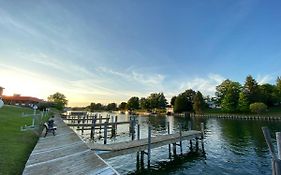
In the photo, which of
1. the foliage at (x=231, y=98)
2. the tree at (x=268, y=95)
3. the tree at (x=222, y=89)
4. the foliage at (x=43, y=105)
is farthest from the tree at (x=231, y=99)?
the foliage at (x=43, y=105)

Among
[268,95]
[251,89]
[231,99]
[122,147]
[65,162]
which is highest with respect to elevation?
[251,89]

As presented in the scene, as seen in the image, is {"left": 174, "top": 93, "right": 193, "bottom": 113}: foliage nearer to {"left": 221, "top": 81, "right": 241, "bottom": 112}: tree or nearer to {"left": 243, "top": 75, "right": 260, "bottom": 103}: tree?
{"left": 221, "top": 81, "right": 241, "bottom": 112}: tree

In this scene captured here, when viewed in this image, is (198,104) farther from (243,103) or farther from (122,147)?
(122,147)

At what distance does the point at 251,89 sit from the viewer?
88.6 metres

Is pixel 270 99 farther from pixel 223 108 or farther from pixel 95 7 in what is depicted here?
pixel 95 7

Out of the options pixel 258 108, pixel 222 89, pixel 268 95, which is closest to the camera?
pixel 258 108

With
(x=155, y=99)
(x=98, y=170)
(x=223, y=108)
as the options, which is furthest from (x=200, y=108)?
(x=98, y=170)

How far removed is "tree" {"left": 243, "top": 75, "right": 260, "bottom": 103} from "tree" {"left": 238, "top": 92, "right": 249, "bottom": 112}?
257cm

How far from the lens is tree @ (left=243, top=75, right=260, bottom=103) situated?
282 feet

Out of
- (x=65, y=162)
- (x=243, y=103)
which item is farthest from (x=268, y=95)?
(x=65, y=162)

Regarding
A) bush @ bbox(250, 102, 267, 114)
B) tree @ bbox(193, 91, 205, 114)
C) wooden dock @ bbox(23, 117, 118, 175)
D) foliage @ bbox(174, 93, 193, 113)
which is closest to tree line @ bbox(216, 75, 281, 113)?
bush @ bbox(250, 102, 267, 114)

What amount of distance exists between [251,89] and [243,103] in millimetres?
9547

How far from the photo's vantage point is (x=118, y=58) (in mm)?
37750

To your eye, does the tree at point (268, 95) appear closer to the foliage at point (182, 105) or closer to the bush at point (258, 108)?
the bush at point (258, 108)
